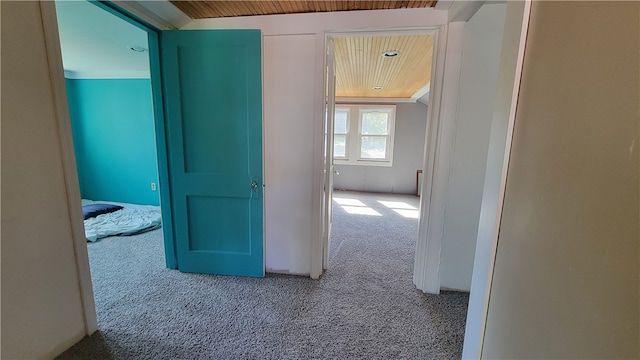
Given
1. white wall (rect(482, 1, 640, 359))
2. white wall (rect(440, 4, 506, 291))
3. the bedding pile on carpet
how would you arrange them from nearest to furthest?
1. white wall (rect(482, 1, 640, 359))
2. white wall (rect(440, 4, 506, 291))
3. the bedding pile on carpet

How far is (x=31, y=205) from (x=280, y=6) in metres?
1.88

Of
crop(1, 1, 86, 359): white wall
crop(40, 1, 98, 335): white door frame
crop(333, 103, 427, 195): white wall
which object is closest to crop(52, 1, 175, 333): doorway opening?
crop(40, 1, 98, 335): white door frame

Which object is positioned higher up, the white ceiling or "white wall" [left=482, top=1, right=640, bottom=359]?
the white ceiling

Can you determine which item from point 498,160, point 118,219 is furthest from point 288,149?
point 118,219

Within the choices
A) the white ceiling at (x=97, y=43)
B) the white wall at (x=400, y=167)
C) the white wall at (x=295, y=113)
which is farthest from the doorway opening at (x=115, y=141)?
the white wall at (x=400, y=167)

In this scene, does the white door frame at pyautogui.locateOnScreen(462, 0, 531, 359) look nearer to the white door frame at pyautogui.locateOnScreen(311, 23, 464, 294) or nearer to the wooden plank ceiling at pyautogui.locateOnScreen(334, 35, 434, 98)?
the white door frame at pyautogui.locateOnScreen(311, 23, 464, 294)

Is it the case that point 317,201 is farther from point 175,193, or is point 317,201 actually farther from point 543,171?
point 543,171

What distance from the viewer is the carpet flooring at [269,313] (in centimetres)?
149

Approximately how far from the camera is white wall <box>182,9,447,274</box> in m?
1.87

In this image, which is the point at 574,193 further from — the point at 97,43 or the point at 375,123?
the point at 375,123

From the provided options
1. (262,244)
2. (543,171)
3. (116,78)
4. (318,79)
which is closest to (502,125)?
(543,171)

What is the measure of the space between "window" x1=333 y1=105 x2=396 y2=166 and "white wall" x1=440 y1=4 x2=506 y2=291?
4.00m

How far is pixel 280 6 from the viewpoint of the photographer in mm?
1825

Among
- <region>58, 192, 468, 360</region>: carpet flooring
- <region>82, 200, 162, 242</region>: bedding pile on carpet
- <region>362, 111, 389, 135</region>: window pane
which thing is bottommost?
<region>58, 192, 468, 360</region>: carpet flooring
